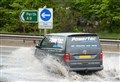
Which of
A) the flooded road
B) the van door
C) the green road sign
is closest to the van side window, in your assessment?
the van door

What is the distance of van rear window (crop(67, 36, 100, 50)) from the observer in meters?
14.8

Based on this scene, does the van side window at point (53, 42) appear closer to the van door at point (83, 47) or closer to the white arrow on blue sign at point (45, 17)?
the van door at point (83, 47)

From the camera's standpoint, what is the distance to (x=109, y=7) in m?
45.4

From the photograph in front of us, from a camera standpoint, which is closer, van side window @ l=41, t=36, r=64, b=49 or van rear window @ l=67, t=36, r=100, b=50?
van rear window @ l=67, t=36, r=100, b=50

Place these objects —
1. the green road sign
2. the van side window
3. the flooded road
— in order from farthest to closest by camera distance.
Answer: the green road sign
the van side window
the flooded road

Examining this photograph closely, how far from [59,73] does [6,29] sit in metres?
34.4

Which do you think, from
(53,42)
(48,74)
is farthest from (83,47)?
(48,74)

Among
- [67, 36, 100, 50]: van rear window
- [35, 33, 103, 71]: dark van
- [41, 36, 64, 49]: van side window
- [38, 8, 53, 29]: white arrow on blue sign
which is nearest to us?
[35, 33, 103, 71]: dark van

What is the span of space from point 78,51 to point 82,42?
15.1 inches

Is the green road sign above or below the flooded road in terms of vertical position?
above

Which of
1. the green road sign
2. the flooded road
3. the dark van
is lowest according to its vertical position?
the flooded road

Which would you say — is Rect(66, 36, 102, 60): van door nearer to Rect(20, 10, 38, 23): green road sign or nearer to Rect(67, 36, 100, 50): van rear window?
Rect(67, 36, 100, 50): van rear window

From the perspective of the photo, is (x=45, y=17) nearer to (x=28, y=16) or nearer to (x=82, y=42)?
(x=28, y=16)

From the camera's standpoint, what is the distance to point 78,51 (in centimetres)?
1474
